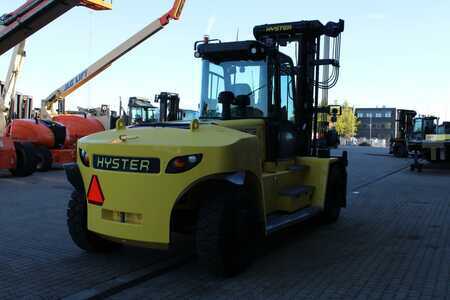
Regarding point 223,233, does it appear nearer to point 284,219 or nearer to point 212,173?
point 212,173

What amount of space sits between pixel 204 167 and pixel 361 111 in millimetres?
121545

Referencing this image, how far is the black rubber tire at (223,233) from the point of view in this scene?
201 inches

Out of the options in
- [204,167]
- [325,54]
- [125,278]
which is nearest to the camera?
[204,167]

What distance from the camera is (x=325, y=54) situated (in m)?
8.98

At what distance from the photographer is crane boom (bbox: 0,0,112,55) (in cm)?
1427

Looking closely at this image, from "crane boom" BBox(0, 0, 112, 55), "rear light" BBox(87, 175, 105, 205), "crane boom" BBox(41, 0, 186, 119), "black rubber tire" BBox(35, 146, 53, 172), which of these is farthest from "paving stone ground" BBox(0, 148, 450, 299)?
"crane boom" BBox(41, 0, 186, 119)

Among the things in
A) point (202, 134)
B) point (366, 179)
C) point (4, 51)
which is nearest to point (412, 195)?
point (366, 179)

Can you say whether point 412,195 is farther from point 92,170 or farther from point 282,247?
point 92,170

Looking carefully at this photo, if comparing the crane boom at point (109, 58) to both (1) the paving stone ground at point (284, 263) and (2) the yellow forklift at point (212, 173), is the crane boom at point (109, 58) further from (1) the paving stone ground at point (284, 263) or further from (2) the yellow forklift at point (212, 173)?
(2) the yellow forklift at point (212, 173)

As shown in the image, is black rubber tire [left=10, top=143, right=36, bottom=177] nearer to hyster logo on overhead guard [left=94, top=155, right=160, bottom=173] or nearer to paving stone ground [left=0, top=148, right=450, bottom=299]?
paving stone ground [left=0, top=148, right=450, bottom=299]

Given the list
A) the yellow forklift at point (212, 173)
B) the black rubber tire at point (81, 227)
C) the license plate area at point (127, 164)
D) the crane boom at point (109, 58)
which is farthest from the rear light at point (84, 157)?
the crane boom at point (109, 58)


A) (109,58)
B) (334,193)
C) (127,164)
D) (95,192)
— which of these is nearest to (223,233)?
(127,164)

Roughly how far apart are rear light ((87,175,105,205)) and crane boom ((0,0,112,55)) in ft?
33.8

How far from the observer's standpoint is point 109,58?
24.8 meters
